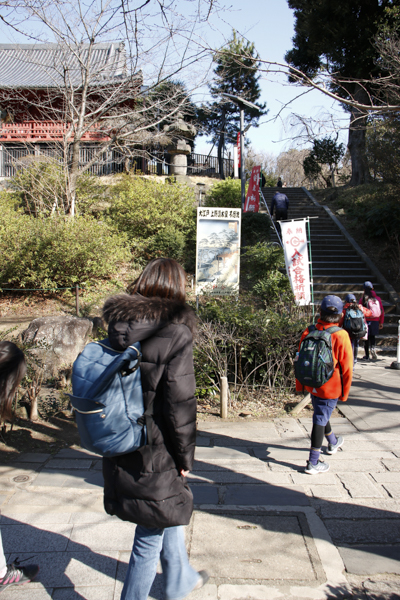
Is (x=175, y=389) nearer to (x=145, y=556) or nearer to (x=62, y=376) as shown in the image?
(x=145, y=556)

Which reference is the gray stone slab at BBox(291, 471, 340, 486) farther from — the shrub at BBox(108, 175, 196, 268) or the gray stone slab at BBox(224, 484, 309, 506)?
the shrub at BBox(108, 175, 196, 268)

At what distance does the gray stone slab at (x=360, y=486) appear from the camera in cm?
323

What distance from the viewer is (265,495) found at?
128 inches

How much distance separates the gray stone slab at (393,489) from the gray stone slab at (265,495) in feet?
2.20

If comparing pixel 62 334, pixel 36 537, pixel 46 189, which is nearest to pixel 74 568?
pixel 36 537

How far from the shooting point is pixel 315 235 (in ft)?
43.8

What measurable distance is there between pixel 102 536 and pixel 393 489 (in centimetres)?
224

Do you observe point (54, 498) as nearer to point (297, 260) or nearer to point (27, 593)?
point (27, 593)

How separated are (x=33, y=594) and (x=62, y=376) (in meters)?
3.60

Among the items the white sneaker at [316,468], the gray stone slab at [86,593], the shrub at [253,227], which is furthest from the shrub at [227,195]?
the gray stone slab at [86,593]

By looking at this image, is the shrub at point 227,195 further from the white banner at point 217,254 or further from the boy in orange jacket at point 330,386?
the boy in orange jacket at point 330,386

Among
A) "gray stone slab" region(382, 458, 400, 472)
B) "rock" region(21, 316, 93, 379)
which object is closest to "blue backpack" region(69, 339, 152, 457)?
"gray stone slab" region(382, 458, 400, 472)

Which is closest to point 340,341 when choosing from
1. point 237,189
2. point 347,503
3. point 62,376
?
point 347,503

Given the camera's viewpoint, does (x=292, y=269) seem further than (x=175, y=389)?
Yes
